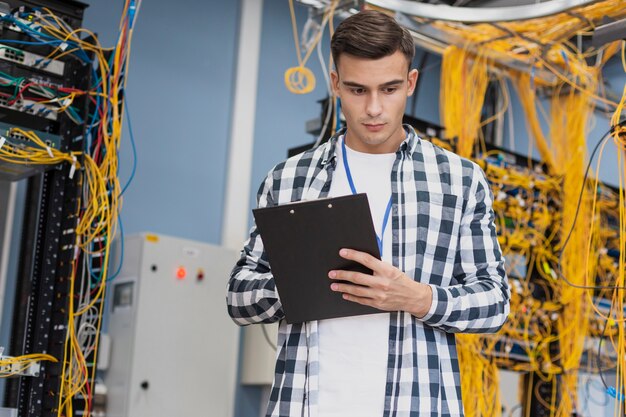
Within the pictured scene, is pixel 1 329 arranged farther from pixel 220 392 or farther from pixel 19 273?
pixel 220 392

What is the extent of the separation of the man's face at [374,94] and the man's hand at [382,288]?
1.05 feet

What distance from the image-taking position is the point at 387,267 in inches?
57.8

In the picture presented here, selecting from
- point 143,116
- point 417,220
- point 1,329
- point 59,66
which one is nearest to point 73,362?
point 59,66

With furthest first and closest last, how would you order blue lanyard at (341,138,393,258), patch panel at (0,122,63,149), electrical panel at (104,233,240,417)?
electrical panel at (104,233,240,417), patch panel at (0,122,63,149), blue lanyard at (341,138,393,258)

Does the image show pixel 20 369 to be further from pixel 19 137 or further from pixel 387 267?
pixel 387 267

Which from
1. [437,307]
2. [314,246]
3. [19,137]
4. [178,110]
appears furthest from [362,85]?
[178,110]

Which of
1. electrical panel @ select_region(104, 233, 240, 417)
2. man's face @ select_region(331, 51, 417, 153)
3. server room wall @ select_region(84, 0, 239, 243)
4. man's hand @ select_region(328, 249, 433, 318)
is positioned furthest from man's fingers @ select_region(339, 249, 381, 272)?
server room wall @ select_region(84, 0, 239, 243)

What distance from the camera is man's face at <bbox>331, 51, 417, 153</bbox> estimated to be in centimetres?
167

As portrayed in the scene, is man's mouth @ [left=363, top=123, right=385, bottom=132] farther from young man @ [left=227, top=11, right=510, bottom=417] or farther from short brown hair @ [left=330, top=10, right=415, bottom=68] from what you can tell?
short brown hair @ [left=330, top=10, right=415, bottom=68]

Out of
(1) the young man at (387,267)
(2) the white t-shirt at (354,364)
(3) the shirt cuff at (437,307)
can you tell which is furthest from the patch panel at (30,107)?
(3) the shirt cuff at (437,307)

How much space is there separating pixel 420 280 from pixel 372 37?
1.68 ft

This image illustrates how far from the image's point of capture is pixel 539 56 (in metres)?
3.69

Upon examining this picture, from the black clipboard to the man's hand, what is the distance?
2 cm

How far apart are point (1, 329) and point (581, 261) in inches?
106
